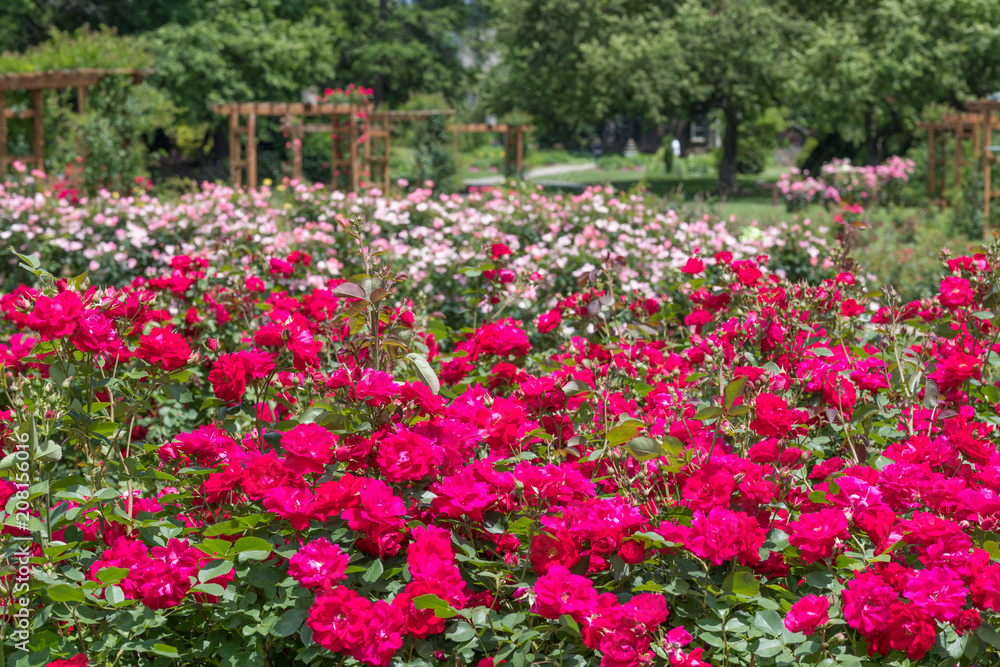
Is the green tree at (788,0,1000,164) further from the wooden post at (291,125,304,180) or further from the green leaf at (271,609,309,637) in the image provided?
the green leaf at (271,609,309,637)

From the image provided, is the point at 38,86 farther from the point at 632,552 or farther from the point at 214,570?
the point at 632,552

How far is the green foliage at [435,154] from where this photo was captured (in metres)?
18.0

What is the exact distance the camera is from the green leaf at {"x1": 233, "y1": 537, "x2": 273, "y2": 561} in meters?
1.53

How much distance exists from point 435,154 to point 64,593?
17195 mm

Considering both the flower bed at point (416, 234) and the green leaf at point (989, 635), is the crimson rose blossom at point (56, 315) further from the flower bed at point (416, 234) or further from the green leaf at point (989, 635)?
the flower bed at point (416, 234)

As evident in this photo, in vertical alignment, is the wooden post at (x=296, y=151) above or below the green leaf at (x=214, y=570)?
above

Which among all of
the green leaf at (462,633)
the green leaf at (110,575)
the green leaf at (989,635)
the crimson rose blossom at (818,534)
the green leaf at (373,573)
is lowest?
the green leaf at (462,633)

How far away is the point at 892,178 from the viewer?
18094mm

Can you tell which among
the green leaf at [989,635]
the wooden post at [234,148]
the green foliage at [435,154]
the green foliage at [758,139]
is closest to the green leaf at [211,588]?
the green leaf at [989,635]

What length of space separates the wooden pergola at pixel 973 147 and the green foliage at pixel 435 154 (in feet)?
29.6

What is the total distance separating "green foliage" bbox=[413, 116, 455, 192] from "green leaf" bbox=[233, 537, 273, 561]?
16687mm

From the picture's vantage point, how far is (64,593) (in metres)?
1.48

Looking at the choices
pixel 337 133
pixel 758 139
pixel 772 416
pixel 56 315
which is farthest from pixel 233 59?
pixel 772 416

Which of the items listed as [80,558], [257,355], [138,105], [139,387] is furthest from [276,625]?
[138,105]
